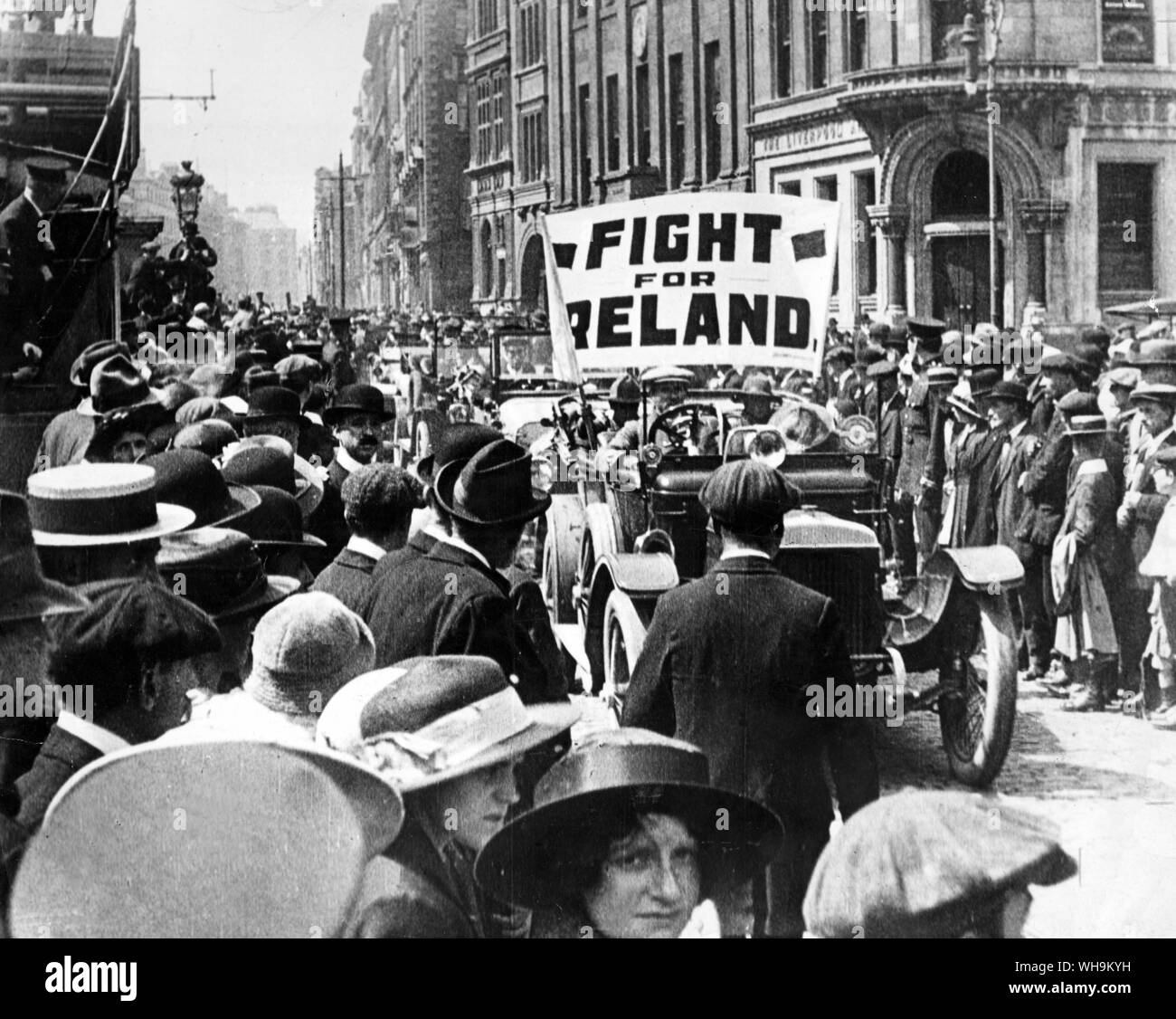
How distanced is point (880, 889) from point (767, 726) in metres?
1.65

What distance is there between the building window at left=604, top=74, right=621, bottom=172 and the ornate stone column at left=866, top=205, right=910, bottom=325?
324 inches

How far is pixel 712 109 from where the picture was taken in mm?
10555

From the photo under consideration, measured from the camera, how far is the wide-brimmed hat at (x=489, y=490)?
4.75m

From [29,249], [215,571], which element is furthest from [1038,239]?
[215,571]

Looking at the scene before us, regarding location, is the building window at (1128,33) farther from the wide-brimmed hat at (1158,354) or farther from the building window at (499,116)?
the wide-brimmed hat at (1158,354)

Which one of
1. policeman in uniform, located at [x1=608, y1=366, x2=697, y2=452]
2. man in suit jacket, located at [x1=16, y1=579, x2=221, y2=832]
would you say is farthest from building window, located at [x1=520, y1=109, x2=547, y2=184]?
man in suit jacket, located at [x1=16, y1=579, x2=221, y2=832]

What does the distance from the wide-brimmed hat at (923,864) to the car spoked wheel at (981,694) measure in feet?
12.4

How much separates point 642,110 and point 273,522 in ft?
19.7

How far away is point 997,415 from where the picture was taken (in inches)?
371

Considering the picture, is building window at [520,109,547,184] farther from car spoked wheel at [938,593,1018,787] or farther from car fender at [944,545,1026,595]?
car spoked wheel at [938,593,1018,787]

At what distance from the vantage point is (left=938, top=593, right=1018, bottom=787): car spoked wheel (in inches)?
258

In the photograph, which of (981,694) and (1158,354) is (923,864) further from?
(1158,354)

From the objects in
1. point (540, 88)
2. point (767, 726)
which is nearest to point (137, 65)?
point (540, 88)
